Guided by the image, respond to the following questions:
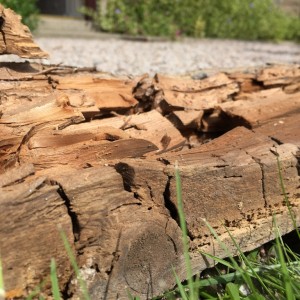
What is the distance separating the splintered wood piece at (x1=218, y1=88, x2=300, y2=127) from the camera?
208 centimetres

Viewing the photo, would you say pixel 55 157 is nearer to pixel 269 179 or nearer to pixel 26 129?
pixel 26 129

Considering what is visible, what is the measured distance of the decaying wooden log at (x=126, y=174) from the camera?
1262 mm

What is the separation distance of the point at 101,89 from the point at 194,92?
474 mm

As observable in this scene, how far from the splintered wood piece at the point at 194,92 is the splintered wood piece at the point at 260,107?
0.09m

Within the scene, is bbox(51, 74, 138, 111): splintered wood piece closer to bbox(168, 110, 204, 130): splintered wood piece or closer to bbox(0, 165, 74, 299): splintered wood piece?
bbox(168, 110, 204, 130): splintered wood piece

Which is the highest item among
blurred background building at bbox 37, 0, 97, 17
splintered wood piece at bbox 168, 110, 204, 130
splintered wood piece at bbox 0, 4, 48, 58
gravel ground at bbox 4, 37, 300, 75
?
splintered wood piece at bbox 0, 4, 48, 58

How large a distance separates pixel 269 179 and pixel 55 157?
2.56ft

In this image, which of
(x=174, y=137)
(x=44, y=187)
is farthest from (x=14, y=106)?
(x=174, y=137)

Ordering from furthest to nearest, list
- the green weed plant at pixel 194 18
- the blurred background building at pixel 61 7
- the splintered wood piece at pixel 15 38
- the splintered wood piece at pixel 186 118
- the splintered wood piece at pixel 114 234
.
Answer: the blurred background building at pixel 61 7, the green weed plant at pixel 194 18, the splintered wood piece at pixel 186 118, the splintered wood piece at pixel 15 38, the splintered wood piece at pixel 114 234

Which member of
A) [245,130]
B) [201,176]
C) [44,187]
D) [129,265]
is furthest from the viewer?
[245,130]

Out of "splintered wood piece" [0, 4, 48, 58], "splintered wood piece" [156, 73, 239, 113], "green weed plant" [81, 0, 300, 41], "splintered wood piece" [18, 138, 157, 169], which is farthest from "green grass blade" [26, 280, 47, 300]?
"green weed plant" [81, 0, 300, 41]

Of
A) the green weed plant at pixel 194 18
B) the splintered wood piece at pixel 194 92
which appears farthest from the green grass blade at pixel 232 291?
the green weed plant at pixel 194 18

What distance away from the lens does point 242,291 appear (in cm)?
155

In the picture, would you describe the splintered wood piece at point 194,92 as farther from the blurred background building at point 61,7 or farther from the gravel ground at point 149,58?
the blurred background building at point 61,7
